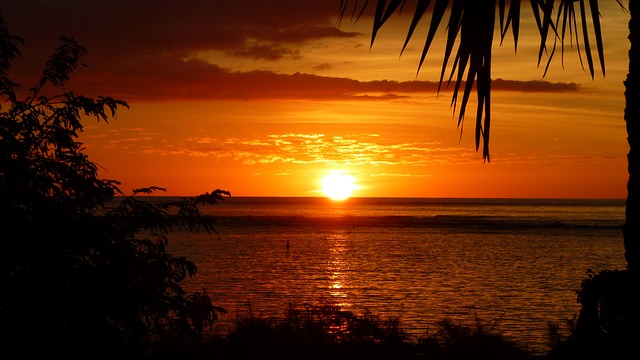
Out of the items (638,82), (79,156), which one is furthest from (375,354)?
(638,82)

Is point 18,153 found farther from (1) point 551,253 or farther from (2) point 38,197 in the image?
(1) point 551,253

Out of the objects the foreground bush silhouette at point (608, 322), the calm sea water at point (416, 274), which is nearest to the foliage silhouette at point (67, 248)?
the foreground bush silhouette at point (608, 322)

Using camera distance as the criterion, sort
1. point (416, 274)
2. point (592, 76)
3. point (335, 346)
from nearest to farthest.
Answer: point (592, 76)
point (335, 346)
point (416, 274)

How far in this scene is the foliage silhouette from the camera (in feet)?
24.6

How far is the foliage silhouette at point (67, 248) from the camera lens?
751 centimetres

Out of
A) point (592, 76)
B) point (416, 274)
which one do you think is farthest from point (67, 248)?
point (416, 274)

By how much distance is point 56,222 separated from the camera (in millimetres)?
8344

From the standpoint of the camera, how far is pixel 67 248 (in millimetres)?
8211

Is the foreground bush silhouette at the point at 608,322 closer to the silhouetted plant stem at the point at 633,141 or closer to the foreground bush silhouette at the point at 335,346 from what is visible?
the silhouetted plant stem at the point at 633,141

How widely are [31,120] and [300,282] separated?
31.0 m

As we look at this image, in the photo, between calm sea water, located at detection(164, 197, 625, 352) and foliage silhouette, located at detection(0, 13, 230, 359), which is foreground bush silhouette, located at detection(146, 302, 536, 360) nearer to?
foliage silhouette, located at detection(0, 13, 230, 359)

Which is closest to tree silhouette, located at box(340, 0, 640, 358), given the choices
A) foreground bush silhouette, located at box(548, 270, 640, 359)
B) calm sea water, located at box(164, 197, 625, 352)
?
foreground bush silhouette, located at box(548, 270, 640, 359)

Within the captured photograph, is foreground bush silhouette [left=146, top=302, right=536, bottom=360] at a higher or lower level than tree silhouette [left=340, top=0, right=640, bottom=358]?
lower

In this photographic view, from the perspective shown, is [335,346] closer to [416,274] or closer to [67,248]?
[67,248]
